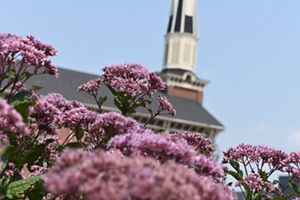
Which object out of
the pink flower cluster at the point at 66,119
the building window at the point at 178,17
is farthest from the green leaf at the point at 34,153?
the building window at the point at 178,17

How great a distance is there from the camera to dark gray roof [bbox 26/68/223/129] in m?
60.1

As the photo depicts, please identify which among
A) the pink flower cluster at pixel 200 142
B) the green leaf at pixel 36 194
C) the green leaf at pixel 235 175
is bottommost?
the green leaf at pixel 36 194

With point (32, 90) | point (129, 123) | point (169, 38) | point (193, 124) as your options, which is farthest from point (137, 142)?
point (169, 38)

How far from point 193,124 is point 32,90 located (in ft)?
200

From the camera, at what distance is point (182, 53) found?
78500 millimetres

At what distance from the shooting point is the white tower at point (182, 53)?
76688 mm

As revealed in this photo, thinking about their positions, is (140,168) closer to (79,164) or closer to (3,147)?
(79,164)

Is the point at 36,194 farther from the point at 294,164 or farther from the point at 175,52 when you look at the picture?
the point at 175,52

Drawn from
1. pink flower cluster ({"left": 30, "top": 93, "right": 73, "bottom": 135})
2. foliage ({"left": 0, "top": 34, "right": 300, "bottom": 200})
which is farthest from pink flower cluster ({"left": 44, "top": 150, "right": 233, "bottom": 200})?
pink flower cluster ({"left": 30, "top": 93, "right": 73, "bottom": 135})

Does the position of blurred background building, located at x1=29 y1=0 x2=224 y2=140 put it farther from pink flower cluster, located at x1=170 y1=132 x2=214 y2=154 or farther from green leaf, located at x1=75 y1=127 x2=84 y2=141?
green leaf, located at x1=75 y1=127 x2=84 y2=141

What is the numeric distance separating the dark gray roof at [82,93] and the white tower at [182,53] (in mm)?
3351

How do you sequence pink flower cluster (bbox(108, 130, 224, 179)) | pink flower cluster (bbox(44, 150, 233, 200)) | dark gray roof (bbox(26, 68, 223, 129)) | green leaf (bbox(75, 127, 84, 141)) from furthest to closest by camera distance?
1. dark gray roof (bbox(26, 68, 223, 129))
2. green leaf (bbox(75, 127, 84, 141))
3. pink flower cluster (bbox(108, 130, 224, 179))
4. pink flower cluster (bbox(44, 150, 233, 200))

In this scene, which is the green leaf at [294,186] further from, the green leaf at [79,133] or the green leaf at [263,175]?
the green leaf at [79,133]

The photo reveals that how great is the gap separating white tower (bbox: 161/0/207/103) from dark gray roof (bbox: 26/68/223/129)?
11.0ft
